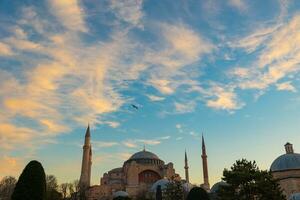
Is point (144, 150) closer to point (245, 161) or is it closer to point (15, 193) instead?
point (245, 161)

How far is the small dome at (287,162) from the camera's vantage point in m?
33.0

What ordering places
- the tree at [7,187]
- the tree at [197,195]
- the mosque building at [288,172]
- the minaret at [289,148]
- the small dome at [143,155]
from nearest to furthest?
the tree at [197,195], the mosque building at [288,172], the minaret at [289,148], the tree at [7,187], the small dome at [143,155]

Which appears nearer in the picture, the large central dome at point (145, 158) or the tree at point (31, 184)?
the tree at point (31, 184)

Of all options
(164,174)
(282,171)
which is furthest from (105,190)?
(282,171)

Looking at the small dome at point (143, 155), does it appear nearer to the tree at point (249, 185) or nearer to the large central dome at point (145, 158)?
the large central dome at point (145, 158)

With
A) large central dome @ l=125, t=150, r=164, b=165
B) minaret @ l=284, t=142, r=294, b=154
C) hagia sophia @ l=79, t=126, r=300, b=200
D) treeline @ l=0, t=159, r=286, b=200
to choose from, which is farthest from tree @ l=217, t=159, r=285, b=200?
large central dome @ l=125, t=150, r=164, b=165

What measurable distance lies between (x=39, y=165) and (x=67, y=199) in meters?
Result: 34.3

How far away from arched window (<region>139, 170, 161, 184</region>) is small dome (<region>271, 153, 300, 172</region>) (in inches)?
1069

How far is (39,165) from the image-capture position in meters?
16.7

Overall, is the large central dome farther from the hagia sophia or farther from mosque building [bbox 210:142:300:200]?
mosque building [bbox 210:142:300:200]

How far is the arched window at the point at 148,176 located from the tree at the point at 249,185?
36.9 metres

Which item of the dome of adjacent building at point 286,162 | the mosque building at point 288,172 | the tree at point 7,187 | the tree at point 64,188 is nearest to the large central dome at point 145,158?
the tree at point 64,188

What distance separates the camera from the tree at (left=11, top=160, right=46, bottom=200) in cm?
1580

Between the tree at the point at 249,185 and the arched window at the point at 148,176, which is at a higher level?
the arched window at the point at 148,176
